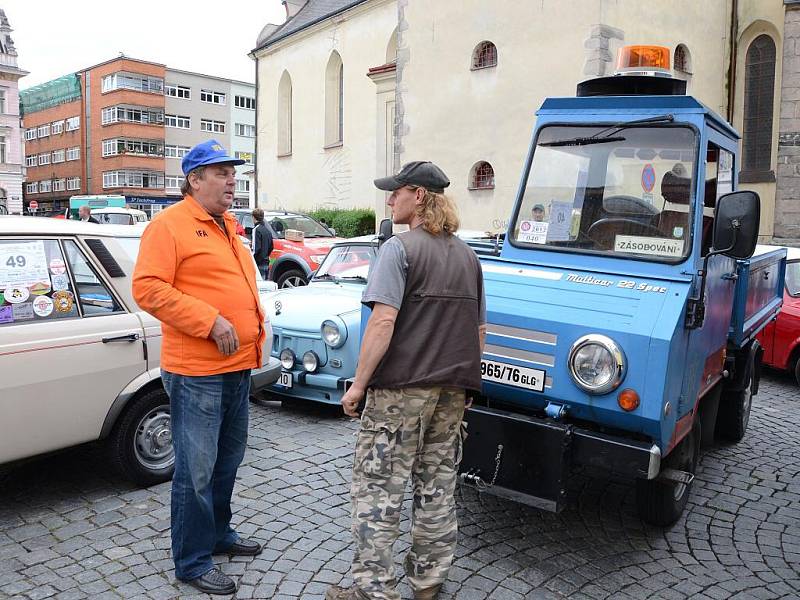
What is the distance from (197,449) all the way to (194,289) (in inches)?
29.5

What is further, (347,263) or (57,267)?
(347,263)

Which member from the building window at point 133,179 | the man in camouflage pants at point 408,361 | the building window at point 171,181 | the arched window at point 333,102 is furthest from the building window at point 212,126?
the man in camouflage pants at point 408,361

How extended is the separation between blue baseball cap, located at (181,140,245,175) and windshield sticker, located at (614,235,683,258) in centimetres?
237

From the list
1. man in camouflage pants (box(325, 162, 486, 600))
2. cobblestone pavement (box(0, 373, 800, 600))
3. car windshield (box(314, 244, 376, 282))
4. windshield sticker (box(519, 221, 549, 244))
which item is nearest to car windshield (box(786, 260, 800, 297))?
cobblestone pavement (box(0, 373, 800, 600))

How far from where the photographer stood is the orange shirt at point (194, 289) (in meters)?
3.32

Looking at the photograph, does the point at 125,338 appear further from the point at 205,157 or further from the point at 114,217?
the point at 114,217


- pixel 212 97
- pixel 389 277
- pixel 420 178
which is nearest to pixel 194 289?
pixel 389 277

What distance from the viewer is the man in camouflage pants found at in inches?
126

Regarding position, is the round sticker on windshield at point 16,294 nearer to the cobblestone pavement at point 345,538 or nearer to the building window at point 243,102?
the cobblestone pavement at point 345,538

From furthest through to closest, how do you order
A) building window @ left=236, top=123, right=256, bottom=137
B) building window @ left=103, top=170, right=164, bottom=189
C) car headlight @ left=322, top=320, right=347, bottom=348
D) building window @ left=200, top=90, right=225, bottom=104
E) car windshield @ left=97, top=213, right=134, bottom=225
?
building window @ left=236, top=123, right=256, bottom=137 < building window @ left=200, top=90, right=225, bottom=104 < building window @ left=103, top=170, right=164, bottom=189 < car windshield @ left=97, top=213, right=134, bottom=225 < car headlight @ left=322, top=320, right=347, bottom=348

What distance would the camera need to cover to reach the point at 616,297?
3943 mm

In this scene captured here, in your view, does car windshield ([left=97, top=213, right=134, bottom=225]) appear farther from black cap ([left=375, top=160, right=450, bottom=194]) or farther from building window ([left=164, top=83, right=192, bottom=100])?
building window ([left=164, top=83, right=192, bottom=100])

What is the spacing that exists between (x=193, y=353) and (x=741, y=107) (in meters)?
19.5

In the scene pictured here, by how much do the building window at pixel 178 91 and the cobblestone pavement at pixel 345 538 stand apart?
235 feet
